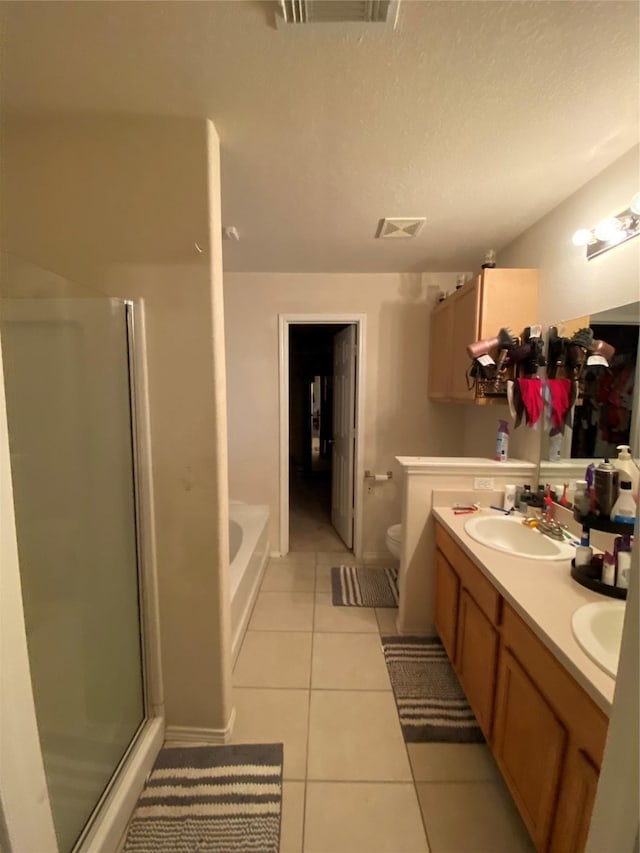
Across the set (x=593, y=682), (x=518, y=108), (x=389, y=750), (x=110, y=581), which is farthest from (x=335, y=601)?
(x=518, y=108)

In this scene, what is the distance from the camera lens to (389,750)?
140cm

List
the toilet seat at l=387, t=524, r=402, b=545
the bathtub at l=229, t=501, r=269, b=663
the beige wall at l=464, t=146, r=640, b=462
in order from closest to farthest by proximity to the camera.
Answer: the beige wall at l=464, t=146, r=640, b=462
the bathtub at l=229, t=501, r=269, b=663
the toilet seat at l=387, t=524, r=402, b=545

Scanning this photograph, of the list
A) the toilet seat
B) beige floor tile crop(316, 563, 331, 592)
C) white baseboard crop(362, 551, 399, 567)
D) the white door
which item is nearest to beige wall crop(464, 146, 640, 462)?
the toilet seat

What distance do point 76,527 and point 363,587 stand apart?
6.49 ft

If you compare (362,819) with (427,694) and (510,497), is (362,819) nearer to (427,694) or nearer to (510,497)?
(427,694)

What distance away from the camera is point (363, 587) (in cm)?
253

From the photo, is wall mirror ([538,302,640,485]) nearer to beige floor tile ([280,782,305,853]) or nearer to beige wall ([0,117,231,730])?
beige wall ([0,117,231,730])

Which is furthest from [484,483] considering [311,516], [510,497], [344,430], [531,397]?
[311,516]

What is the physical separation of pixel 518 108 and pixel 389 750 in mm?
2440

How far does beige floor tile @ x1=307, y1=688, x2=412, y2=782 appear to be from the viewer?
52.0 inches

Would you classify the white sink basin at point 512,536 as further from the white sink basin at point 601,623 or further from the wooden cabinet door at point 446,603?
the white sink basin at point 601,623

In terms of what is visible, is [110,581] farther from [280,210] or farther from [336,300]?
[336,300]

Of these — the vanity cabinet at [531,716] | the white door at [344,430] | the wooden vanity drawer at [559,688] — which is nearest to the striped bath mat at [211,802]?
the vanity cabinet at [531,716]

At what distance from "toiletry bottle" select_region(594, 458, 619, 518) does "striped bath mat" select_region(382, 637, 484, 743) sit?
3.64 feet
